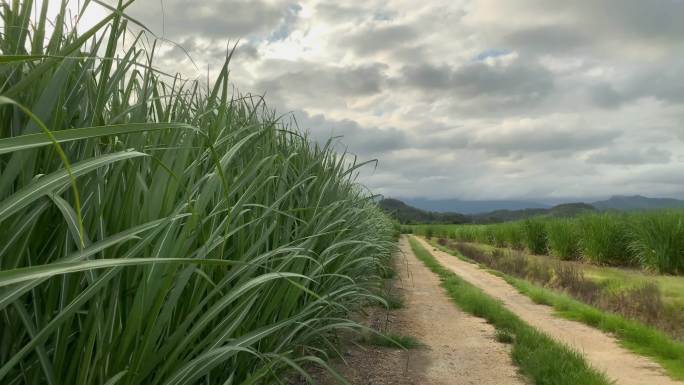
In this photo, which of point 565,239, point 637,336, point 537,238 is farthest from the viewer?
point 537,238

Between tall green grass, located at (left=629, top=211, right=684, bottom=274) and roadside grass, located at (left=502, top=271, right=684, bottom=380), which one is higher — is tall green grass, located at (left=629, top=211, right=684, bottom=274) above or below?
→ above

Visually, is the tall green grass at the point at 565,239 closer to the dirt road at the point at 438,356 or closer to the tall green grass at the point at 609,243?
the tall green grass at the point at 609,243

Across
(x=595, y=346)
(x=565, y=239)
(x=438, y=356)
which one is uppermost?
(x=565, y=239)

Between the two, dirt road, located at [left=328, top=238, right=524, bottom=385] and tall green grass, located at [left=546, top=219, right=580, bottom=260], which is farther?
tall green grass, located at [left=546, top=219, right=580, bottom=260]

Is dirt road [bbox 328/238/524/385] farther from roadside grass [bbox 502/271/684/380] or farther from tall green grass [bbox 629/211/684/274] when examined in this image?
tall green grass [bbox 629/211/684/274]

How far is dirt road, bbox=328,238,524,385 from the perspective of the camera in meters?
3.30

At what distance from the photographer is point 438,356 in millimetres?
4031

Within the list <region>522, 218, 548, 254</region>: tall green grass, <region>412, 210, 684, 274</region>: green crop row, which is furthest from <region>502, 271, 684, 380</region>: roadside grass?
<region>522, 218, 548, 254</region>: tall green grass

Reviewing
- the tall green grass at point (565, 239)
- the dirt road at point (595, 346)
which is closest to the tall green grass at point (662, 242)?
the tall green grass at point (565, 239)

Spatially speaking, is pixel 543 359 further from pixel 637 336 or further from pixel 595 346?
pixel 637 336

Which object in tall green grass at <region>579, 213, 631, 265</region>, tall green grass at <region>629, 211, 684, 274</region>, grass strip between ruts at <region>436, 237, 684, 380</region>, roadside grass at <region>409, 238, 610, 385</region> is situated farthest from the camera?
tall green grass at <region>579, 213, 631, 265</region>

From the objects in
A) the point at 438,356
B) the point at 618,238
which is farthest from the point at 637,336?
the point at 618,238

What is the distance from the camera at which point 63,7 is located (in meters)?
1.27

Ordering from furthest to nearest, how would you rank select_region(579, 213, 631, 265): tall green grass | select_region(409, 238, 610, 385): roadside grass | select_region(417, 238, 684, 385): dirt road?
select_region(579, 213, 631, 265): tall green grass → select_region(417, 238, 684, 385): dirt road → select_region(409, 238, 610, 385): roadside grass
